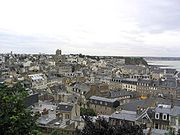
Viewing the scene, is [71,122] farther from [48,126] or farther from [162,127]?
[162,127]

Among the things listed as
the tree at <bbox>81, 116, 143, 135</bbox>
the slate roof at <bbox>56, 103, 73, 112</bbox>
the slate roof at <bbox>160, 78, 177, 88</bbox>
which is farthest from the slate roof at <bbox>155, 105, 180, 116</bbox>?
the slate roof at <bbox>160, 78, 177, 88</bbox>

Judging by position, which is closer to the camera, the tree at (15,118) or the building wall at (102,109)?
the tree at (15,118)

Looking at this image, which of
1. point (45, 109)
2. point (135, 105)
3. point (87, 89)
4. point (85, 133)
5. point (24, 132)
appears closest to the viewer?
point (85, 133)

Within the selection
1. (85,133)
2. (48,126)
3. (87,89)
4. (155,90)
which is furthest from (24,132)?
(155,90)

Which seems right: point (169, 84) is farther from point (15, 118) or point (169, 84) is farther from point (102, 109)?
point (15, 118)

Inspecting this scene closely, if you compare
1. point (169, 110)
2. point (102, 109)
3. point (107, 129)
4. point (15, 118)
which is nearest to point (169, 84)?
point (102, 109)

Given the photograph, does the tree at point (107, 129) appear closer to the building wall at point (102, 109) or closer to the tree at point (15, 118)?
the tree at point (15, 118)

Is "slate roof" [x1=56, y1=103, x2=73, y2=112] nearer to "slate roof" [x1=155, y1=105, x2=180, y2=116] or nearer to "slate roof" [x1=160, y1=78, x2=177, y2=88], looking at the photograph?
"slate roof" [x1=155, y1=105, x2=180, y2=116]

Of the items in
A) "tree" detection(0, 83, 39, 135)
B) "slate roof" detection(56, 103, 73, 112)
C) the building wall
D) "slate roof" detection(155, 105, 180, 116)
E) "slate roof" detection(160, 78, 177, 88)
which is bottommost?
the building wall

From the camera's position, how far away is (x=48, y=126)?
117ft

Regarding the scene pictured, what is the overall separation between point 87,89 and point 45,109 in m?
21.4

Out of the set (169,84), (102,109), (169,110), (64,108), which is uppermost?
(169,110)

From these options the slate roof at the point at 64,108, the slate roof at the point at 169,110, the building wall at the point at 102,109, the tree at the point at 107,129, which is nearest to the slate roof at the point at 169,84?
the building wall at the point at 102,109

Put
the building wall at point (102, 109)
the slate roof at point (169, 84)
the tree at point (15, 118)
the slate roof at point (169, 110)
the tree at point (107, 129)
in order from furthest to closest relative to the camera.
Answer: the slate roof at point (169, 84)
the building wall at point (102, 109)
the slate roof at point (169, 110)
the tree at point (15, 118)
the tree at point (107, 129)
